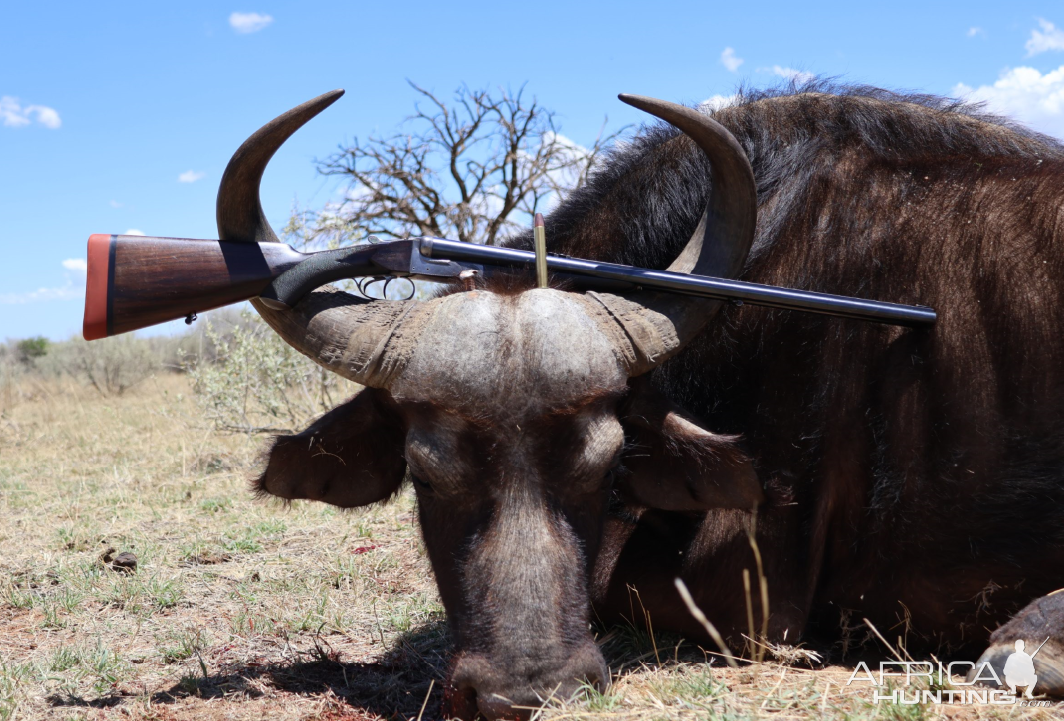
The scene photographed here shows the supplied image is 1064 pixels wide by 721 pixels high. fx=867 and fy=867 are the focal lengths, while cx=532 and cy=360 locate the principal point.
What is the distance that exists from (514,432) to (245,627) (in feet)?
6.91

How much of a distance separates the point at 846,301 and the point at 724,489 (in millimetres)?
900

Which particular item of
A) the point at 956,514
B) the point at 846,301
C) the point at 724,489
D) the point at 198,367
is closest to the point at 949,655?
the point at 956,514

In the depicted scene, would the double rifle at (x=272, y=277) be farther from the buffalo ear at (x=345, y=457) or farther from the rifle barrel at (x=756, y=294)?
the buffalo ear at (x=345, y=457)

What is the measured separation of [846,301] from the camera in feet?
11.4

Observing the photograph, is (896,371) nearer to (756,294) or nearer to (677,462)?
(756,294)

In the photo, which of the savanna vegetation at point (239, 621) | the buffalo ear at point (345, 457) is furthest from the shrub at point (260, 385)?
the buffalo ear at point (345, 457)

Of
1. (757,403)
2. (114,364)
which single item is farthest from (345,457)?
(114,364)

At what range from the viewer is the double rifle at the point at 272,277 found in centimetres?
348

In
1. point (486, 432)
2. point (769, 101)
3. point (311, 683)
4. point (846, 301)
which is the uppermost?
point (769, 101)

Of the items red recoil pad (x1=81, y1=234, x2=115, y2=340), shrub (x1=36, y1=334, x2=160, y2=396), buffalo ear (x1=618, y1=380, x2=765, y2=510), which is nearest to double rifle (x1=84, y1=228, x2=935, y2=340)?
red recoil pad (x1=81, y1=234, x2=115, y2=340)

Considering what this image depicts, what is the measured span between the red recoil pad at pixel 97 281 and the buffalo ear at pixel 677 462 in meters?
2.16

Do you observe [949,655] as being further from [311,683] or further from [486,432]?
[311,683]

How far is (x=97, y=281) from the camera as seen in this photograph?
350 centimetres

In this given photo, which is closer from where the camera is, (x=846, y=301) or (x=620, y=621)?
(x=846, y=301)
